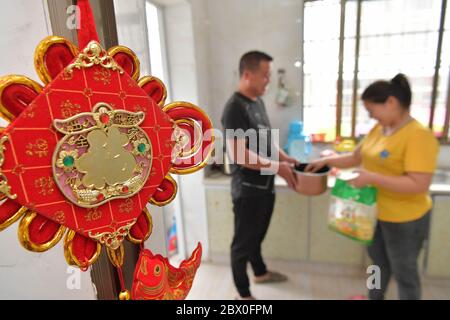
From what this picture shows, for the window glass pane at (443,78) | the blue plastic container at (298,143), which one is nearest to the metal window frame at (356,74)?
the window glass pane at (443,78)

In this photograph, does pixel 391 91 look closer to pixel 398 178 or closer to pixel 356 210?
pixel 398 178

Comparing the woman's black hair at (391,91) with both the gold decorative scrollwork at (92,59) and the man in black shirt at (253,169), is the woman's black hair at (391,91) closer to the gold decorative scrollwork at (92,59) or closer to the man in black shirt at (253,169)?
the man in black shirt at (253,169)

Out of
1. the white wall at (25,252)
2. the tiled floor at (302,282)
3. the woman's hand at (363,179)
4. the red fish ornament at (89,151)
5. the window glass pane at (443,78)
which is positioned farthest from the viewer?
the tiled floor at (302,282)

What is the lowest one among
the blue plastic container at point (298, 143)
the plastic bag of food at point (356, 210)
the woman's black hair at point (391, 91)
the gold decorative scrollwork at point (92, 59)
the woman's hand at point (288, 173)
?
the plastic bag of food at point (356, 210)

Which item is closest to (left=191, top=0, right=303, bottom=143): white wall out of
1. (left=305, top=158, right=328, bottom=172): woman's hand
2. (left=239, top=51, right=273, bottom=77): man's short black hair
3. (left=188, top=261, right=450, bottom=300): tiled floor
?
(left=239, top=51, right=273, bottom=77): man's short black hair

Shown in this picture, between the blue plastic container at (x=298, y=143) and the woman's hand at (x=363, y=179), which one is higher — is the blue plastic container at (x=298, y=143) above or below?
above

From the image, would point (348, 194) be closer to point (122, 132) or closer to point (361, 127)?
point (361, 127)

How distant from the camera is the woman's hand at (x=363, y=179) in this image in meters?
0.67

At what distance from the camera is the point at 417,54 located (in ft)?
1.53

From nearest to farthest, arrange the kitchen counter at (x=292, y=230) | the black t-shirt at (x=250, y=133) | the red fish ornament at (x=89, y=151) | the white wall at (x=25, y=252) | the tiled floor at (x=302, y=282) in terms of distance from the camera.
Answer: the red fish ornament at (x=89, y=151) < the white wall at (x=25, y=252) < the black t-shirt at (x=250, y=133) < the tiled floor at (x=302, y=282) < the kitchen counter at (x=292, y=230)

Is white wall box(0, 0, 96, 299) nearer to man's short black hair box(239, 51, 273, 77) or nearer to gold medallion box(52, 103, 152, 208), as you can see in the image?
gold medallion box(52, 103, 152, 208)

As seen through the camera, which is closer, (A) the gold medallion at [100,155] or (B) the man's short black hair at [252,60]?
(A) the gold medallion at [100,155]

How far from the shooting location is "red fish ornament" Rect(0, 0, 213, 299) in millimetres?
182
